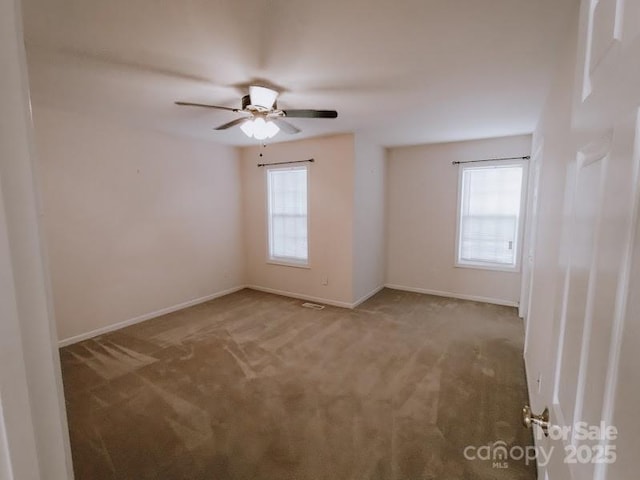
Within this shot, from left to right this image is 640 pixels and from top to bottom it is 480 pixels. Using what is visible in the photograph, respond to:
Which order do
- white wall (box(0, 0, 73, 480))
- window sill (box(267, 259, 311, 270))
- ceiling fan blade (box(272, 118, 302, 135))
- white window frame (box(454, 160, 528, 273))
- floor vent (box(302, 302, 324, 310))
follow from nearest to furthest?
1. white wall (box(0, 0, 73, 480))
2. ceiling fan blade (box(272, 118, 302, 135))
3. white window frame (box(454, 160, 528, 273))
4. floor vent (box(302, 302, 324, 310))
5. window sill (box(267, 259, 311, 270))

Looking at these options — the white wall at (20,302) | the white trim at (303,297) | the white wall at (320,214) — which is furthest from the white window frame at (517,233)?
the white wall at (20,302)

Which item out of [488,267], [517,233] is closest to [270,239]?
[488,267]

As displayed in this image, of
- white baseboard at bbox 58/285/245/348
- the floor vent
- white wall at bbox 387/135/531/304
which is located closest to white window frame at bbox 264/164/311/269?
the floor vent

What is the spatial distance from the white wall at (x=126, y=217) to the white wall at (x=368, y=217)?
2197 millimetres

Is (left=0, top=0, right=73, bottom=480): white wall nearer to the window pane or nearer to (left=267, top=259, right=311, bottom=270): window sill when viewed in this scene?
(left=267, top=259, right=311, bottom=270): window sill

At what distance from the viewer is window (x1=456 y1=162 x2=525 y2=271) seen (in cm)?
429

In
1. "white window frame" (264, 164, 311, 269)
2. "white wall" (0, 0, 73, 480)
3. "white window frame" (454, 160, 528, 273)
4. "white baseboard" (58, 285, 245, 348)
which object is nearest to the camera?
"white wall" (0, 0, 73, 480)

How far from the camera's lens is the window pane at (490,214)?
4.30 m

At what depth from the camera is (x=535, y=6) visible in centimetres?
151

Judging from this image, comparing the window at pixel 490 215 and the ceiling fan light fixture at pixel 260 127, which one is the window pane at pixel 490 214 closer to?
Result: the window at pixel 490 215

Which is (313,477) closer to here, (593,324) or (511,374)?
(593,324)

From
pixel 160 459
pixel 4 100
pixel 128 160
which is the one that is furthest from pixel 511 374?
pixel 128 160

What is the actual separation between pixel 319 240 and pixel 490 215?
2.55m

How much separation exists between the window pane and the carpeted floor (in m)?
1.10
